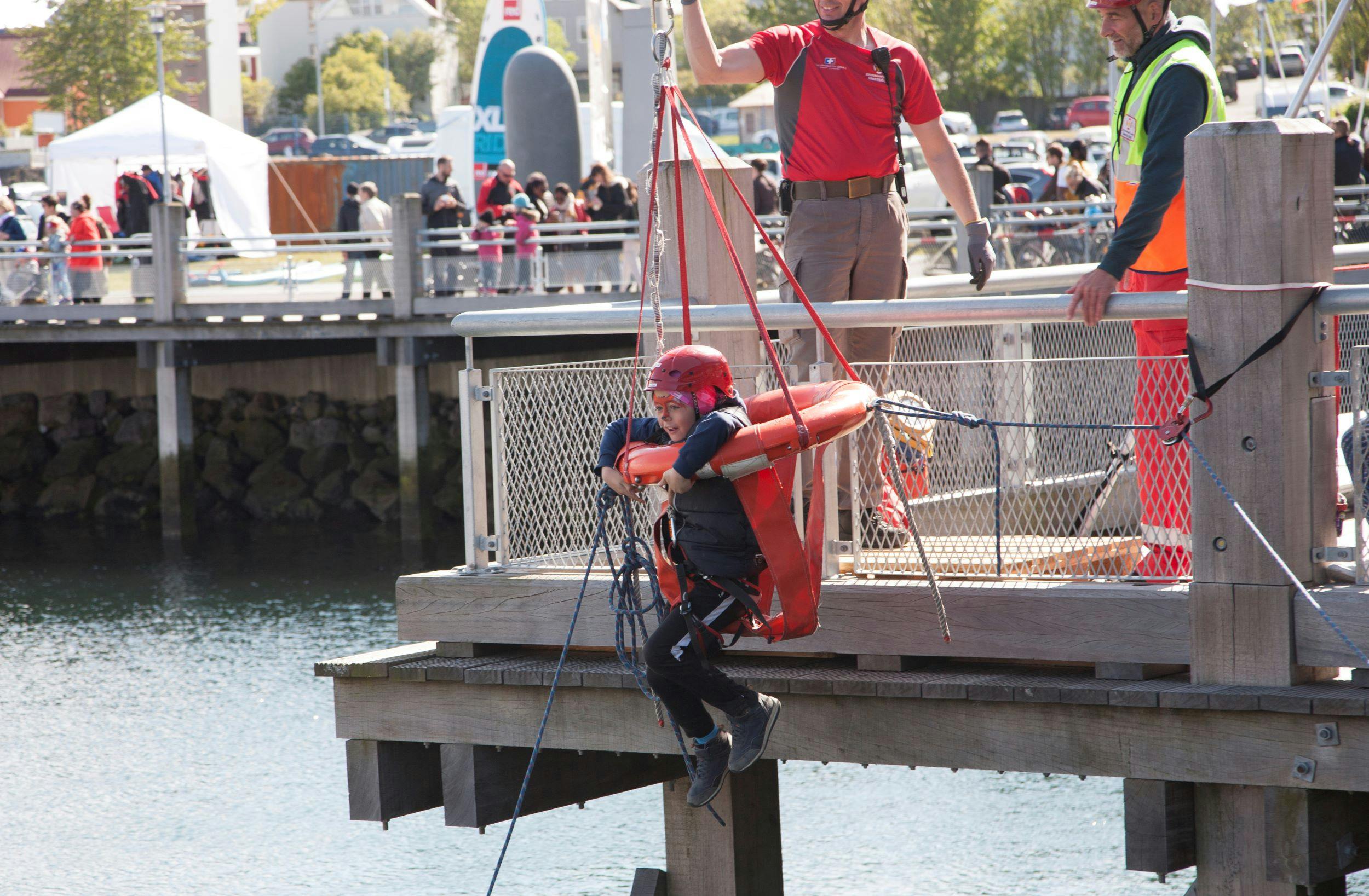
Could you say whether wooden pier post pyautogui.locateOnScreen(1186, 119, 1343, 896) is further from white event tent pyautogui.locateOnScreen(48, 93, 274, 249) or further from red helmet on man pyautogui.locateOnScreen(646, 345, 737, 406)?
white event tent pyautogui.locateOnScreen(48, 93, 274, 249)

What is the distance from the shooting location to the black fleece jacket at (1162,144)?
4750 millimetres

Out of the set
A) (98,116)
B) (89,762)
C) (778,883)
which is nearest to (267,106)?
(98,116)

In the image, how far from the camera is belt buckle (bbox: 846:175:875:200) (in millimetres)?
5824

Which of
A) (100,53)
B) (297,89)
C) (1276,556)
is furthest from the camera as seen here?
(297,89)

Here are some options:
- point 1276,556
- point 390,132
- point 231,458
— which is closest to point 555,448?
point 1276,556

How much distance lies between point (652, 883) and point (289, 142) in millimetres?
65552

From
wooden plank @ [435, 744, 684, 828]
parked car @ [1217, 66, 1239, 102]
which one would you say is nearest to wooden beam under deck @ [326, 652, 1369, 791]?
wooden plank @ [435, 744, 684, 828]

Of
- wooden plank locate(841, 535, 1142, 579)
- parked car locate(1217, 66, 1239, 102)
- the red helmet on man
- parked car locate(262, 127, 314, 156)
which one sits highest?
parked car locate(262, 127, 314, 156)

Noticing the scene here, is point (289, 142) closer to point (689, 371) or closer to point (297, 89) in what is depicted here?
point (297, 89)

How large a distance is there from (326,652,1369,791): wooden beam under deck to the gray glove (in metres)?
1.32

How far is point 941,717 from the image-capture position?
4941 mm

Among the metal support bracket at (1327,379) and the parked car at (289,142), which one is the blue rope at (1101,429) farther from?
the parked car at (289,142)

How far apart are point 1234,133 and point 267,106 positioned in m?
101

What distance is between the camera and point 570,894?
10.6 metres
